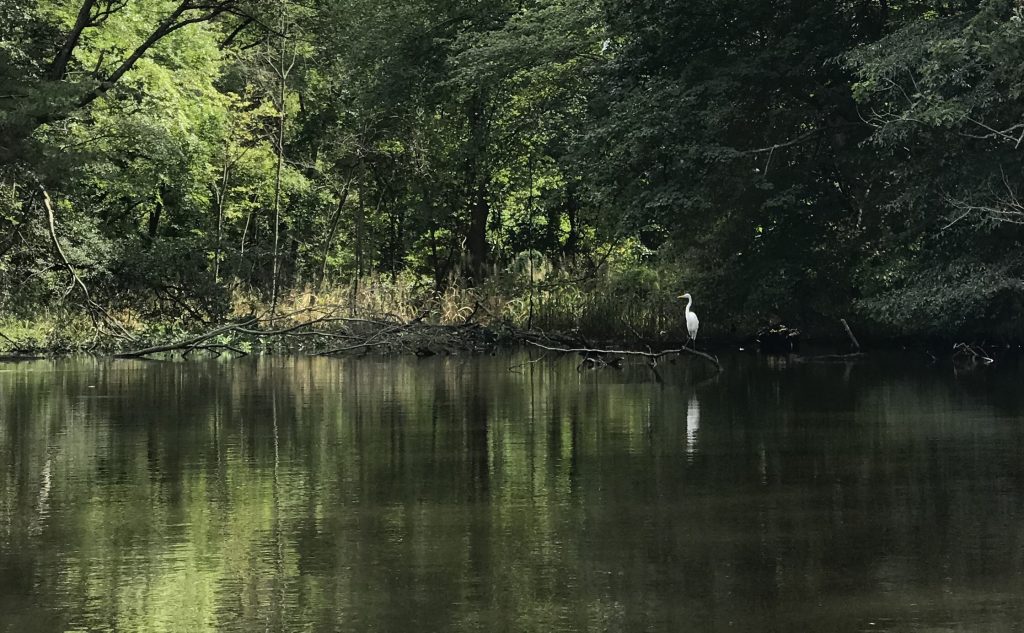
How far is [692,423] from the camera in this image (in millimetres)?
15758

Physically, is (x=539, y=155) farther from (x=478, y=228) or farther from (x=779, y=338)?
(x=779, y=338)

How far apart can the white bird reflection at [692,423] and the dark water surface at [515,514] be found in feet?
0.28

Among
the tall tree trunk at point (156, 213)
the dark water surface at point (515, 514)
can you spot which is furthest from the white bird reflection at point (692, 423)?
the tall tree trunk at point (156, 213)

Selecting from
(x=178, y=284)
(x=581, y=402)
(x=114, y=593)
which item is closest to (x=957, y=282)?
(x=581, y=402)

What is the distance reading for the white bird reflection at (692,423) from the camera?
528 inches

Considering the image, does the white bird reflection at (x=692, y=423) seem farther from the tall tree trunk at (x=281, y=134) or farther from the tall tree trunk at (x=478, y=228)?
the tall tree trunk at (x=478, y=228)

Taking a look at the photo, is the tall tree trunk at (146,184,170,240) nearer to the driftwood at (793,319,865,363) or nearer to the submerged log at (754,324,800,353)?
the submerged log at (754,324,800,353)

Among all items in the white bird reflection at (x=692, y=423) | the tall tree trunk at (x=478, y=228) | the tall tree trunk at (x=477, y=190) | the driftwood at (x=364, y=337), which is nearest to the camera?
the white bird reflection at (x=692, y=423)

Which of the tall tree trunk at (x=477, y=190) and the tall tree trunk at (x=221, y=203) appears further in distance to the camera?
the tall tree trunk at (x=477, y=190)

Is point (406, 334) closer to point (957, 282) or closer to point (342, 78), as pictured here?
point (957, 282)

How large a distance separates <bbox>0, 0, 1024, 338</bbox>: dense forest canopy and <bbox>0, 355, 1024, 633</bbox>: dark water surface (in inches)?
370

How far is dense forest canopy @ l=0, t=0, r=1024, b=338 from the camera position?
2689 centimetres

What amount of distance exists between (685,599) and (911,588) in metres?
1.18

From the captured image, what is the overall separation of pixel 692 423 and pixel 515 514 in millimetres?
6328
